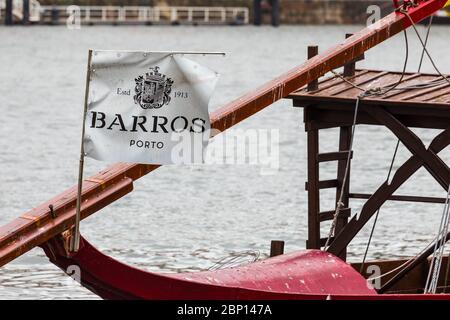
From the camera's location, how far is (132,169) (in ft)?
41.9

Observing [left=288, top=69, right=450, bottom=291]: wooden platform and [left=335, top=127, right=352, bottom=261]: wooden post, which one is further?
[left=335, top=127, right=352, bottom=261]: wooden post

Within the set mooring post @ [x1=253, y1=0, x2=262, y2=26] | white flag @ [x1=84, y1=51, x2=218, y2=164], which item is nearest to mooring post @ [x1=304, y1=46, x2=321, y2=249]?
white flag @ [x1=84, y1=51, x2=218, y2=164]

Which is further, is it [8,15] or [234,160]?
[8,15]

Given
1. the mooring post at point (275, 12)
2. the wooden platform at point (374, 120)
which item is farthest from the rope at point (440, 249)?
the mooring post at point (275, 12)

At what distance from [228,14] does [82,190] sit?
118m

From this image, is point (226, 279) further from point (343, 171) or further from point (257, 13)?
point (257, 13)

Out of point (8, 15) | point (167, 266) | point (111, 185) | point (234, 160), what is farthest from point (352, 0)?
point (111, 185)

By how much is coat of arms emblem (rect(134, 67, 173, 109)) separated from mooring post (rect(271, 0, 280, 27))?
115914 millimetres

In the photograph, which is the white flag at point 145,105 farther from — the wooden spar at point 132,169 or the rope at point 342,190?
the rope at point 342,190

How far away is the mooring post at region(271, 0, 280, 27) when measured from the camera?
128m

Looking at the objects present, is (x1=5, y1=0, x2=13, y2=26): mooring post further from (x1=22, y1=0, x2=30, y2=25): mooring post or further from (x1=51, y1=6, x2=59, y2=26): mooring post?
(x1=51, y1=6, x2=59, y2=26): mooring post

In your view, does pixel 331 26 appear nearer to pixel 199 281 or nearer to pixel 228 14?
pixel 228 14

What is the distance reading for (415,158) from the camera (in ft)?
47.9

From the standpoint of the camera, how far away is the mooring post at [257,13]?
126438 mm
